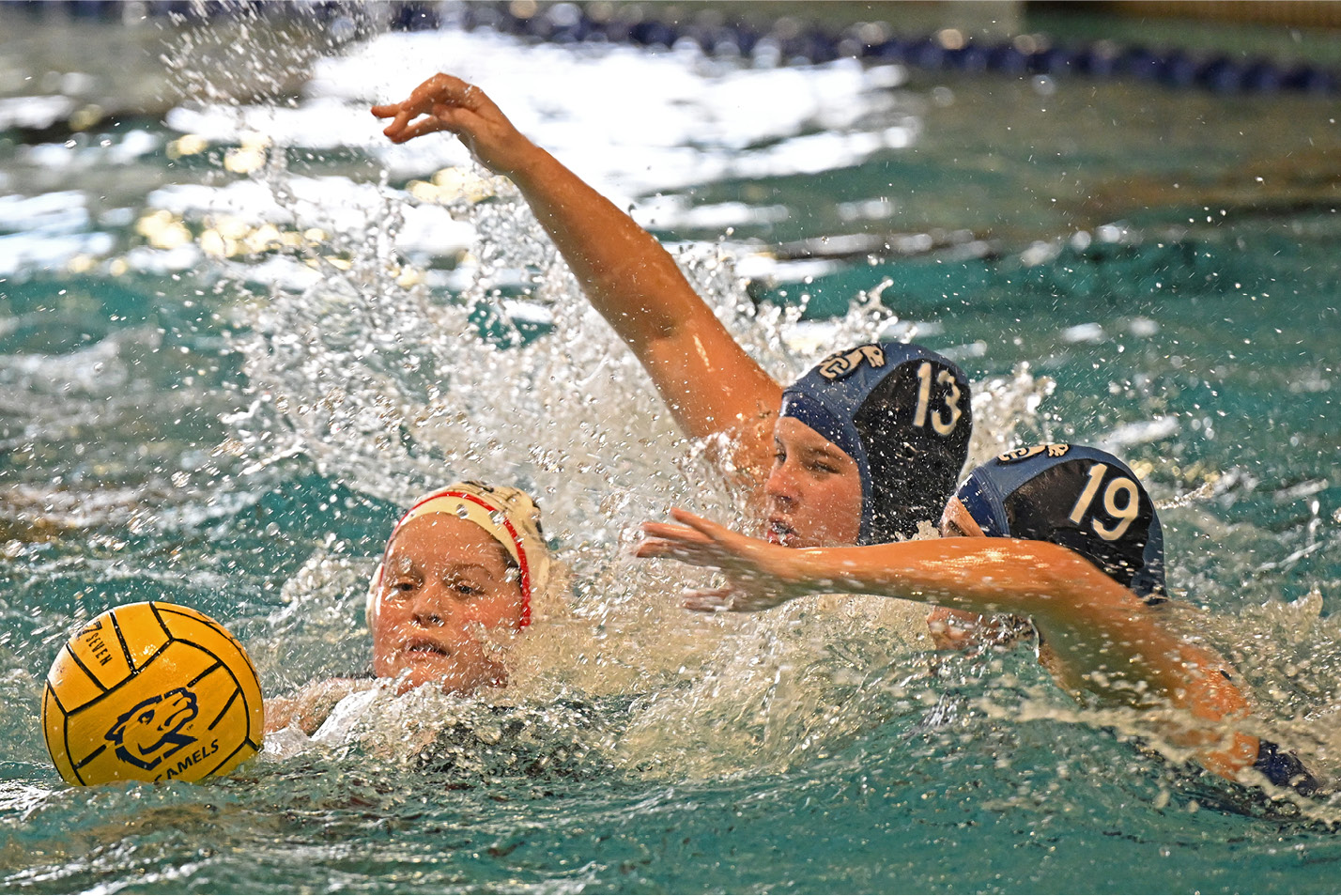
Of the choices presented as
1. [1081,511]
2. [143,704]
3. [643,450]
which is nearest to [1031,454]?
[1081,511]

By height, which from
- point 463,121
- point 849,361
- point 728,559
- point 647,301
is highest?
point 463,121

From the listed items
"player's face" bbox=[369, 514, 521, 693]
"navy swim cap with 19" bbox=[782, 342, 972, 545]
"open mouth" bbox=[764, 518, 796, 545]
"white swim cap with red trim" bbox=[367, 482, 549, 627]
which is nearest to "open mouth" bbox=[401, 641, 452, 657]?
"player's face" bbox=[369, 514, 521, 693]

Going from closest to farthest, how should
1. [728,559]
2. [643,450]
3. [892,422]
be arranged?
[728,559]
[892,422]
[643,450]

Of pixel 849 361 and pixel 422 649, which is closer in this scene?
pixel 422 649

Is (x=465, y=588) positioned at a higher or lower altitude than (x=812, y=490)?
lower

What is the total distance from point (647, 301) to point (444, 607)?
0.80 meters

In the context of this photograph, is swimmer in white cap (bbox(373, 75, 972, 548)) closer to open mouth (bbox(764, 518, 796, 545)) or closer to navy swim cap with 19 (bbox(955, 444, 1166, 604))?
open mouth (bbox(764, 518, 796, 545))

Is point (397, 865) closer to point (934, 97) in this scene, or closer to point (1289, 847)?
point (1289, 847)

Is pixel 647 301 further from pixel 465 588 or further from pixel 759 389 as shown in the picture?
pixel 465 588

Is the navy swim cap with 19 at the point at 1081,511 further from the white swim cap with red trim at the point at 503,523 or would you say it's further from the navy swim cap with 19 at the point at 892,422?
the white swim cap with red trim at the point at 503,523

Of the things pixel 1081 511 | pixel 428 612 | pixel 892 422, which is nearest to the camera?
pixel 1081 511

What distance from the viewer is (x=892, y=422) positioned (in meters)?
2.54

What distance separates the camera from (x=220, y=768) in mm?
2057

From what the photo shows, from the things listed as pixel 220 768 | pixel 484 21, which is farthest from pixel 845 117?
pixel 220 768
